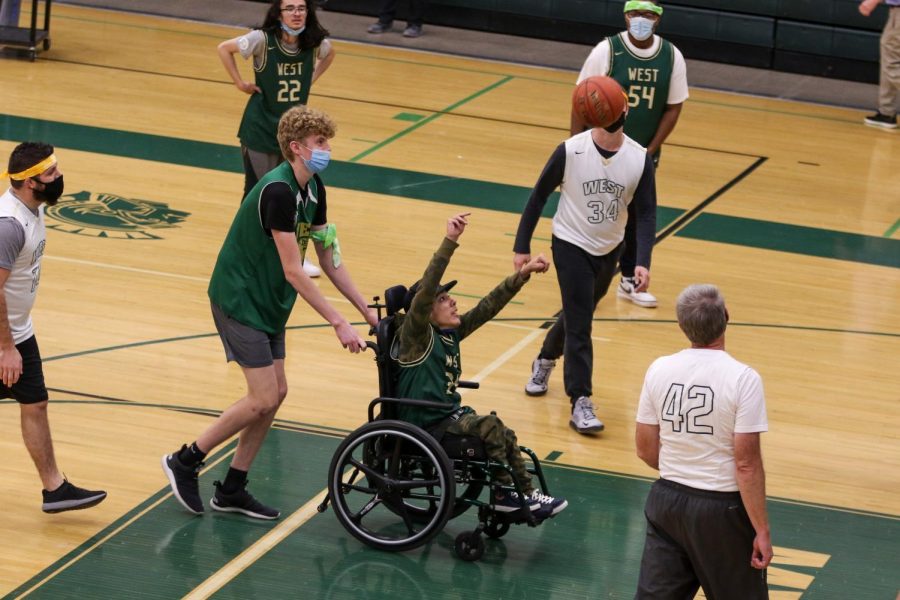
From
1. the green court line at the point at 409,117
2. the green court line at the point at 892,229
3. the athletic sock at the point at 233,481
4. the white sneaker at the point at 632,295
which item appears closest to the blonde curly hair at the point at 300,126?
the athletic sock at the point at 233,481

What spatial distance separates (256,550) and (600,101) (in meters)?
2.69

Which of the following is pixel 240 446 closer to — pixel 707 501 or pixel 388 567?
pixel 388 567

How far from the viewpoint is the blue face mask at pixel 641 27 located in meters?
9.59

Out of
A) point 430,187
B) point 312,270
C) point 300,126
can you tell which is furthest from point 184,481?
point 430,187

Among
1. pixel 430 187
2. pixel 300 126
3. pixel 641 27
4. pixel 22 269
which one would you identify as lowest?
pixel 430 187

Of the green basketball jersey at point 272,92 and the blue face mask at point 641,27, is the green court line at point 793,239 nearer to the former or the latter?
the blue face mask at point 641,27

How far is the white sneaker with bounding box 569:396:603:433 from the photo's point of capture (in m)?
7.74

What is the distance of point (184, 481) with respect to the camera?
6.44 m

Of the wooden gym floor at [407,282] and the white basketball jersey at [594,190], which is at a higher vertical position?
the white basketball jersey at [594,190]

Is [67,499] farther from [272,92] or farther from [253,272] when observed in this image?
[272,92]

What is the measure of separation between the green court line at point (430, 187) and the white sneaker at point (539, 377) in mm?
3595

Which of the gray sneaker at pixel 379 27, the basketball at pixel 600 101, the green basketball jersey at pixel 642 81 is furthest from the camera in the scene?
the gray sneaker at pixel 379 27

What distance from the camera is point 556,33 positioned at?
1845 centimetres

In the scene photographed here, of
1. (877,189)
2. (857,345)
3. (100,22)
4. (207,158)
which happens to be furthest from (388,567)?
(100,22)
